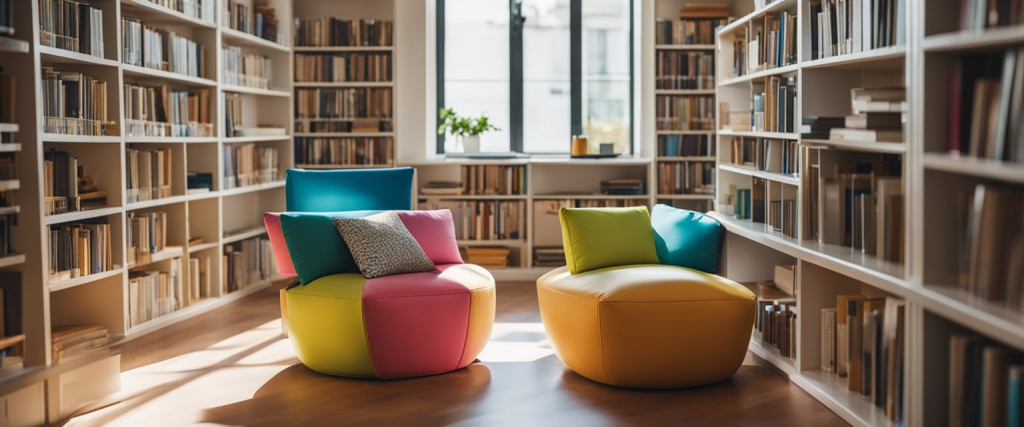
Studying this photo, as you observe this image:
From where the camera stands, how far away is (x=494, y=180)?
7219mm

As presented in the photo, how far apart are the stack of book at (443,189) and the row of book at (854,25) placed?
3.71 m

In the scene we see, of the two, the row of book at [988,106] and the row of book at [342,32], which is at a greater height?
the row of book at [342,32]

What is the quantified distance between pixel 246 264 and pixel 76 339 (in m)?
1.98

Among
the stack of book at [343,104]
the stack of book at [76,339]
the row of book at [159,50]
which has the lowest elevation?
the stack of book at [76,339]

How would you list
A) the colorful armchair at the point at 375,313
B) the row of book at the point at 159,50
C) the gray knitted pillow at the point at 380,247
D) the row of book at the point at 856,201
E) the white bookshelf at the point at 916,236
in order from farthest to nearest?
the row of book at the point at 159,50, the gray knitted pillow at the point at 380,247, the colorful armchair at the point at 375,313, the row of book at the point at 856,201, the white bookshelf at the point at 916,236

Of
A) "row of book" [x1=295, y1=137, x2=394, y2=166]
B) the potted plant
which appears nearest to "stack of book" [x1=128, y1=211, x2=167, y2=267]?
"row of book" [x1=295, y1=137, x2=394, y2=166]

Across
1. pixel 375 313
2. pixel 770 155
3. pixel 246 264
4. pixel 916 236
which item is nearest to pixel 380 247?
pixel 375 313

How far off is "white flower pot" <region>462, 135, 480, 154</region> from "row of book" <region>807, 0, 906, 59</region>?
376 centimetres

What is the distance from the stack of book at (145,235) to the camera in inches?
197

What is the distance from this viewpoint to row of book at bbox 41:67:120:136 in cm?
428

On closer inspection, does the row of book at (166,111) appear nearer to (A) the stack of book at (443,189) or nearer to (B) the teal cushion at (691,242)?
(A) the stack of book at (443,189)

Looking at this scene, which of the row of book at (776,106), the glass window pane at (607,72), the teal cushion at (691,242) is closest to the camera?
the row of book at (776,106)

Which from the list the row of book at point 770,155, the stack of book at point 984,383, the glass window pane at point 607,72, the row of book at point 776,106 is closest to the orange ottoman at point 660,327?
the row of book at point 770,155

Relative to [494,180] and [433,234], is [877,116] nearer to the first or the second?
[433,234]
